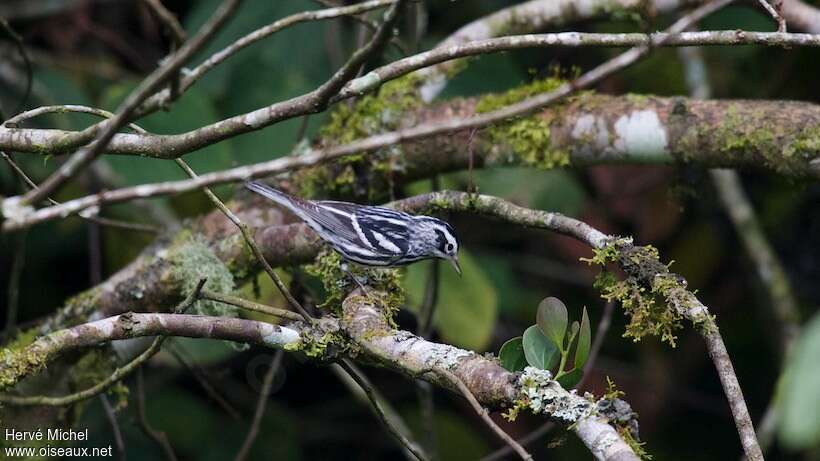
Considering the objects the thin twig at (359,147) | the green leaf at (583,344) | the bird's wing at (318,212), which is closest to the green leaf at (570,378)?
the green leaf at (583,344)

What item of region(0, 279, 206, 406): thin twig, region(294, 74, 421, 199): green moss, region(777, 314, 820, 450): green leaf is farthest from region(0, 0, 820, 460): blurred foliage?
region(777, 314, 820, 450): green leaf

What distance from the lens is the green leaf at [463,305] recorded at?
5121 mm

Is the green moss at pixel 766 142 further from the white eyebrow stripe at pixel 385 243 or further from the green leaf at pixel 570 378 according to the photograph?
the green leaf at pixel 570 378

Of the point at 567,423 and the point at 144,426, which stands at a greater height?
the point at 144,426

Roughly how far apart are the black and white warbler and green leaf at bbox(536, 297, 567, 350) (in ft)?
3.75

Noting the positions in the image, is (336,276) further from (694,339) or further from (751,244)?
(694,339)

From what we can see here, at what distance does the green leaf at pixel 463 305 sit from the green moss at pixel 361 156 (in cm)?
77

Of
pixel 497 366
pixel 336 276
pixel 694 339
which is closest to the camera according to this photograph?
pixel 497 366

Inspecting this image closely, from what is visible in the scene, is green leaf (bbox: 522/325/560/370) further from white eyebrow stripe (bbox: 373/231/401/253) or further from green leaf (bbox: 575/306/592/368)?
white eyebrow stripe (bbox: 373/231/401/253)

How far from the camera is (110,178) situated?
6.08m

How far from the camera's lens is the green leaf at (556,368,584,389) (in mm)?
2848

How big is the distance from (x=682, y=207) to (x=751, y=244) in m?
1.74

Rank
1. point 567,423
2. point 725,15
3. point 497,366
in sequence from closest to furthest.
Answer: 1. point 567,423
2. point 497,366
3. point 725,15

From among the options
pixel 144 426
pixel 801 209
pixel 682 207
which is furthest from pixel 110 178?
pixel 801 209
